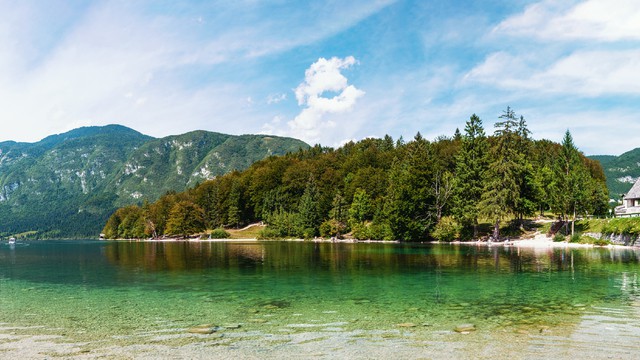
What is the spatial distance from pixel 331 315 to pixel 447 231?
80.8 metres

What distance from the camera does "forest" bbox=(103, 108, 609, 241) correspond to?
9038 cm

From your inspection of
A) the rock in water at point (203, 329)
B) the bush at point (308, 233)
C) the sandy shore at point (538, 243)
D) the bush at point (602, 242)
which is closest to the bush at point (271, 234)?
the bush at point (308, 233)

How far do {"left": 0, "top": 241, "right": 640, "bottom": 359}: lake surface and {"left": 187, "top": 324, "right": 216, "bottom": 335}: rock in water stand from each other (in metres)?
0.20

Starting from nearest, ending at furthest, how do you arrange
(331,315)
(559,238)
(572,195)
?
(331,315)
(559,238)
(572,195)

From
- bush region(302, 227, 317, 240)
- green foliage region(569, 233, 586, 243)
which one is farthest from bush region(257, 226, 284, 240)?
green foliage region(569, 233, 586, 243)

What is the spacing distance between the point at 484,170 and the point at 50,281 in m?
90.2

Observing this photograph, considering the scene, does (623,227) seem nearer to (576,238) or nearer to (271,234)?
(576,238)

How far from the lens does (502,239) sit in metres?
89.0

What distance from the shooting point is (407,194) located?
10356 centimetres

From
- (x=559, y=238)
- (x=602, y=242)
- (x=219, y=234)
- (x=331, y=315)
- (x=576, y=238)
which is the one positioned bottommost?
(x=219, y=234)

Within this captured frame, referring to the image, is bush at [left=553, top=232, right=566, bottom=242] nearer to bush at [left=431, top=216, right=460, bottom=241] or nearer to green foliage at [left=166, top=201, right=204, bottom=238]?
bush at [left=431, top=216, right=460, bottom=241]

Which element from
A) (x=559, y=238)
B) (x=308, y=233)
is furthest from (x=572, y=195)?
(x=308, y=233)

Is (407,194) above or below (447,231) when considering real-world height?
above

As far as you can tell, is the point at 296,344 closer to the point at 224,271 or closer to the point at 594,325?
the point at 594,325
